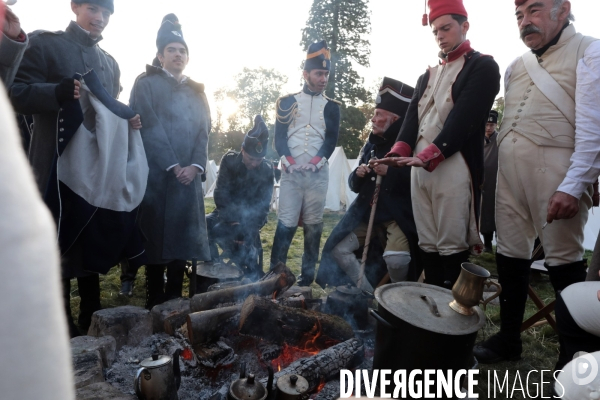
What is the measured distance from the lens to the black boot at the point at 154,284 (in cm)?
340

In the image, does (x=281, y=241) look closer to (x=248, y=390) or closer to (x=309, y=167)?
(x=309, y=167)

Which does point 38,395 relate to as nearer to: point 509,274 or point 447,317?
point 447,317

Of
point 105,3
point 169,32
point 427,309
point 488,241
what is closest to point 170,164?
point 169,32

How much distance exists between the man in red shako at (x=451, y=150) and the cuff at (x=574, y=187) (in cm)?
54

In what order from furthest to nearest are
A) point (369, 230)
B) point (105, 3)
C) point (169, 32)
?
point (169, 32)
point (369, 230)
point (105, 3)

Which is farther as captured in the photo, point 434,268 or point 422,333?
point 434,268

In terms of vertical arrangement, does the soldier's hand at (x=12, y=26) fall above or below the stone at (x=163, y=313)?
above

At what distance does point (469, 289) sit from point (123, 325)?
87.4 inches

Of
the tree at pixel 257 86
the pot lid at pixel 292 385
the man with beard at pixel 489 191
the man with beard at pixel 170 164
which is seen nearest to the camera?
the pot lid at pixel 292 385

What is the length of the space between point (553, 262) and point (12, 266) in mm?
2761

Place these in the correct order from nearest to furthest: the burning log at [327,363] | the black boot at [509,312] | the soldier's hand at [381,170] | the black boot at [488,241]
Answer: the burning log at [327,363]
the black boot at [509,312]
the soldier's hand at [381,170]
the black boot at [488,241]

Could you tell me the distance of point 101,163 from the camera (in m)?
2.82

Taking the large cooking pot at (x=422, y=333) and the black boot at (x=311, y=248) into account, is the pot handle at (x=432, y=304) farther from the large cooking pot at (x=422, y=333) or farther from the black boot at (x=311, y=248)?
the black boot at (x=311, y=248)

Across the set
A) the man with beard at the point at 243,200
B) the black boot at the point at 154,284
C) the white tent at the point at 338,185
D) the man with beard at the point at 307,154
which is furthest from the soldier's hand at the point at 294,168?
the white tent at the point at 338,185
